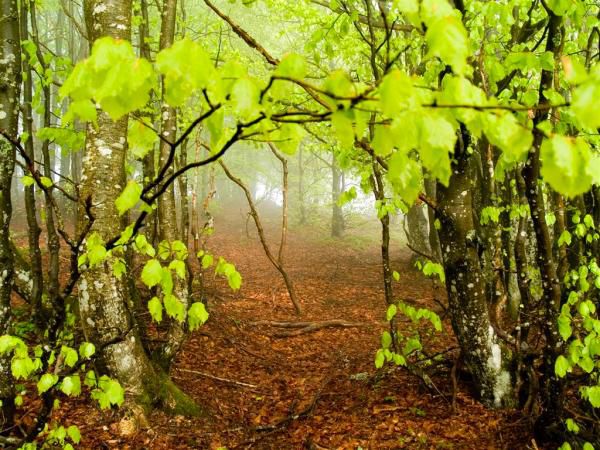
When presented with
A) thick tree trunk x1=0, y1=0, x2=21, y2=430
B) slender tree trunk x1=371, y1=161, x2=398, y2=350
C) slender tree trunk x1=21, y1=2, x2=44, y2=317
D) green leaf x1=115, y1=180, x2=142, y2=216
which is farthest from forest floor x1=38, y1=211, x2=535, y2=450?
green leaf x1=115, y1=180, x2=142, y2=216

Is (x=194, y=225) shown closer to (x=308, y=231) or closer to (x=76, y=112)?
(x=76, y=112)

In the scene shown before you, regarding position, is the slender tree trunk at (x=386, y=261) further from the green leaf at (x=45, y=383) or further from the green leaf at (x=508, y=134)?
the green leaf at (x=45, y=383)

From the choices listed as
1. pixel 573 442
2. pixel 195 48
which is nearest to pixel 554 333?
pixel 573 442

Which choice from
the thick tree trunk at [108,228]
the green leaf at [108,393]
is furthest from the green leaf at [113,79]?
the thick tree trunk at [108,228]

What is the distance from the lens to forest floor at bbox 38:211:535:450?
447 centimetres

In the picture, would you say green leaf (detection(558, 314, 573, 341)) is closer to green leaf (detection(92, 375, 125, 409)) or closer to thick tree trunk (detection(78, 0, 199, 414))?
green leaf (detection(92, 375, 125, 409))

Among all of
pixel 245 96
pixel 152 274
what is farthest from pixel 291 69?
pixel 152 274

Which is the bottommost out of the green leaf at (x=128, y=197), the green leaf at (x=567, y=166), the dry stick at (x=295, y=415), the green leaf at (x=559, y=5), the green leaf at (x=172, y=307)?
the dry stick at (x=295, y=415)

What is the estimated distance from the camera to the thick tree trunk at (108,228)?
170 inches

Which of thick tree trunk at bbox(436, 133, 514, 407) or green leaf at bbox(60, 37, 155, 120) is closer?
green leaf at bbox(60, 37, 155, 120)

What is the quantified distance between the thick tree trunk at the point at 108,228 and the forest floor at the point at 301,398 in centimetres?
49

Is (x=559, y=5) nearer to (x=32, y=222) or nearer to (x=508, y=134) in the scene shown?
(x=508, y=134)

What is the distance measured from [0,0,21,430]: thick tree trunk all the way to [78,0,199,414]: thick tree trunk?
668mm

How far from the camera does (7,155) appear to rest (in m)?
3.71
